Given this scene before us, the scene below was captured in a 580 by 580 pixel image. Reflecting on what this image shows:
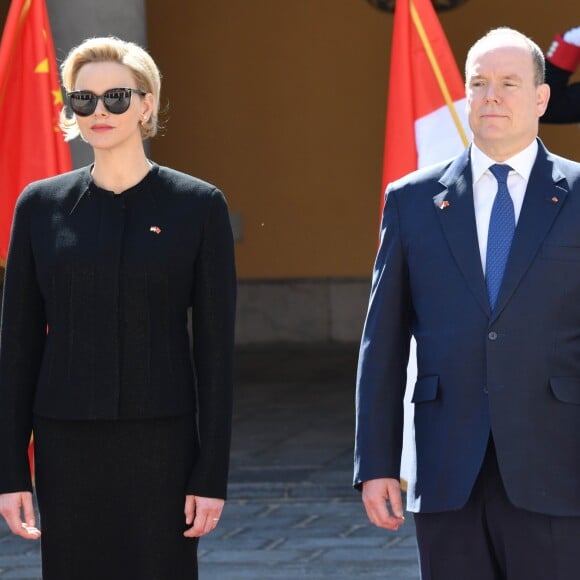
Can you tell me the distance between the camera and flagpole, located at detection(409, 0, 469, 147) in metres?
5.84

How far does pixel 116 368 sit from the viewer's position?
3613 mm

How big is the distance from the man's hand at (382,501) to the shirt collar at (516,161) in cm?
72

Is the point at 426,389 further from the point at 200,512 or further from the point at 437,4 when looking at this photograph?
the point at 437,4

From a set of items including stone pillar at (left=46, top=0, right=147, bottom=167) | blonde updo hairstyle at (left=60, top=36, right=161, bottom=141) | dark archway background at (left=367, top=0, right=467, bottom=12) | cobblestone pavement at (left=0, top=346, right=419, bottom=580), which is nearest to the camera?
blonde updo hairstyle at (left=60, top=36, right=161, bottom=141)

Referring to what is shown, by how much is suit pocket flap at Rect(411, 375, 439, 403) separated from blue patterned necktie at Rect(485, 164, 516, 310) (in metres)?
0.21

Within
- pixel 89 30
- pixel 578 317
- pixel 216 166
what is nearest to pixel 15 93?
pixel 89 30

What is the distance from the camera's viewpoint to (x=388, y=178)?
585 cm

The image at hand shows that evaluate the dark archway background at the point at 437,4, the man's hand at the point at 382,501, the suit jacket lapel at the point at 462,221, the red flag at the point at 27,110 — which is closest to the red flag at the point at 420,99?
the red flag at the point at 27,110

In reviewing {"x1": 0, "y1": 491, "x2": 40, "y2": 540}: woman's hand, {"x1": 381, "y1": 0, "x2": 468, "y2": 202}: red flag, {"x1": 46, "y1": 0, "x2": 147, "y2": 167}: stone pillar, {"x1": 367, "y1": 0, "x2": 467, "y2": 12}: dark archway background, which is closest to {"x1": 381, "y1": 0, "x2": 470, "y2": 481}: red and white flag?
{"x1": 381, "y1": 0, "x2": 468, "y2": 202}: red flag

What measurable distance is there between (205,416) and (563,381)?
2.66 feet

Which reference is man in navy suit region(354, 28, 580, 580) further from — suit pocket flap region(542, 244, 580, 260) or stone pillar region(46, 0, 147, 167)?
stone pillar region(46, 0, 147, 167)

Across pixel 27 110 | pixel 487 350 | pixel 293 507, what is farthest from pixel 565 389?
pixel 293 507

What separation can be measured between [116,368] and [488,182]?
0.95 m

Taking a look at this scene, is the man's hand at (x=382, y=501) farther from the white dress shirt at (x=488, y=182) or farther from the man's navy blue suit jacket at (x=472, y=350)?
the white dress shirt at (x=488, y=182)
